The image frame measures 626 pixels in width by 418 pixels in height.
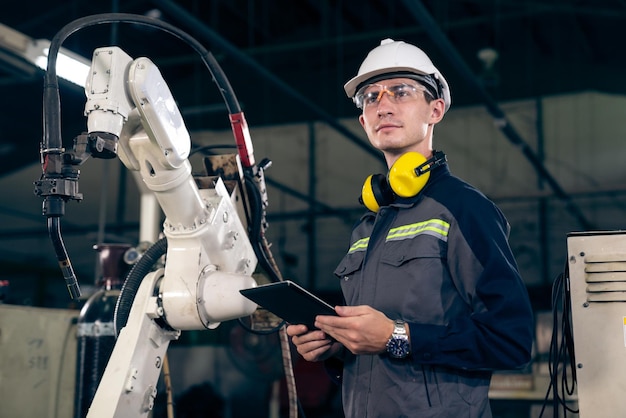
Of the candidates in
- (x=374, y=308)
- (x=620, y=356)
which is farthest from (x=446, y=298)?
(x=620, y=356)

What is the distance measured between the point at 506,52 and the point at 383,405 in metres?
6.97

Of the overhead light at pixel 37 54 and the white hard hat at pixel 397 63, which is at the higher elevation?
the overhead light at pixel 37 54

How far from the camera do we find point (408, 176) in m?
1.74

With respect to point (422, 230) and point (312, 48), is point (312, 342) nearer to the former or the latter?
point (422, 230)

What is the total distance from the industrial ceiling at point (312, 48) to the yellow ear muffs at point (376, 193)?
4751mm

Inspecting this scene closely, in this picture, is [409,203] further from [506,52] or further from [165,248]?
[506,52]

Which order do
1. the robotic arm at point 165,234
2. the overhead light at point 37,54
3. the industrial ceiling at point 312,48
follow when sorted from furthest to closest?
the industrial ceiling at point 312,48 → the overhead light at point 37,54 → the robotic arm at point 165,234

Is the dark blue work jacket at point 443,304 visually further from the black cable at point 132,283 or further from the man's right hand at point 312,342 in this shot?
the black cable at point 132,283

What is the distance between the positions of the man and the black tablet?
0.12 ft

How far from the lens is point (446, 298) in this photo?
1.63 meters

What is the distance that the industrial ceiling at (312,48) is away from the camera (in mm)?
7215

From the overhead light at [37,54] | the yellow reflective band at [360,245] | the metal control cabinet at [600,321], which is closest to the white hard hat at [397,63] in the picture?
the yellow reflective band at [360,245]

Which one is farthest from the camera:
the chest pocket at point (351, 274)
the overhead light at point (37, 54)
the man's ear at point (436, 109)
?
the overhead light at point (37, 54)

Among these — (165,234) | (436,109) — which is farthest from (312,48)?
(165,234)
